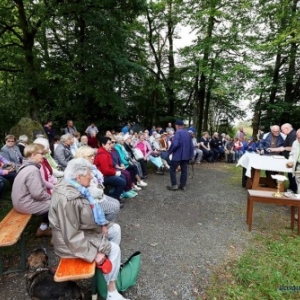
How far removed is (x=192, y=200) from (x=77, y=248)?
A: 11.5ft

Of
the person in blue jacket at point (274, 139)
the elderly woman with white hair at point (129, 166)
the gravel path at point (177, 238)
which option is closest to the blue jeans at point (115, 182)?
the gravel path at point (177, 238)

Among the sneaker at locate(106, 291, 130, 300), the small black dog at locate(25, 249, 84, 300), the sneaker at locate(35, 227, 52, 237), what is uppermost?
the small black dog at locate(25, 249, 84, 300)

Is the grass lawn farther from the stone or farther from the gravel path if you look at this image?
the stone

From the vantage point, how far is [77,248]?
1.91 metres

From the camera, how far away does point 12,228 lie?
2.47 m

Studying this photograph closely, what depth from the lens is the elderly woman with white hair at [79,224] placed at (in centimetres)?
191

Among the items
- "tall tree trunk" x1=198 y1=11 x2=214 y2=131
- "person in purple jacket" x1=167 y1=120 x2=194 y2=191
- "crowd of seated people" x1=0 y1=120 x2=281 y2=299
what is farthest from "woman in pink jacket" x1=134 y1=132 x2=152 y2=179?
"tall tree trunk" x1=198 y1=11 x2=214 y2=131

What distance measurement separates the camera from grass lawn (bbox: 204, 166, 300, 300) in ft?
7.64

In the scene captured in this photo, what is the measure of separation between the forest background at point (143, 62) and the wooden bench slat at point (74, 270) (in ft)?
25.8

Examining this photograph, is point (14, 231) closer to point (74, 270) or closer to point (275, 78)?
point (74, 270)

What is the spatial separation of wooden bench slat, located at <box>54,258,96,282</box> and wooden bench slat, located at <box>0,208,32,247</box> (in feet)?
2.12

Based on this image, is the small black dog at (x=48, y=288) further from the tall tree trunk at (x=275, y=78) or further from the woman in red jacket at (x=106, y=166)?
the tall tree trunk at (x=275, y=78)

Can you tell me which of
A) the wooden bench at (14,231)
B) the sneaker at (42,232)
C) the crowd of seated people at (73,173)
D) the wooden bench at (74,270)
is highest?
the crowd of seated people at (73,173)

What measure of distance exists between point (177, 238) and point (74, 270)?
188 centimetres
